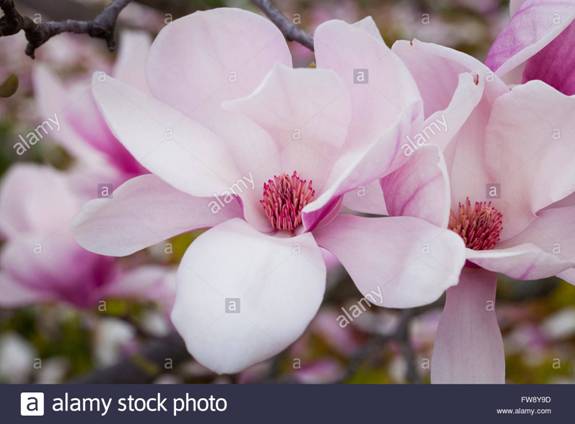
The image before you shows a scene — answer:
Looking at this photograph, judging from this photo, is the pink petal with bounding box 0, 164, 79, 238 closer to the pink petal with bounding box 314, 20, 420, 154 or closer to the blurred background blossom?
the blurred background blossom

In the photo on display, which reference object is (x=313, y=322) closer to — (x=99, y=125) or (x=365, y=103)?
(x=99, y=125)

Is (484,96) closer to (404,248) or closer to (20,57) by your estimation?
(404,248)

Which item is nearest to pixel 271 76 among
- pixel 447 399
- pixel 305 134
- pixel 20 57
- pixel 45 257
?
pixel 305 134

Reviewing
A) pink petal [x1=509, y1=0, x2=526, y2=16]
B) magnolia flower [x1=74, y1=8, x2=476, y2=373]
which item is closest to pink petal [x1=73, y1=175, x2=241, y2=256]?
magnolia flower [x1=74, y1=8, x2=476, y2=373]

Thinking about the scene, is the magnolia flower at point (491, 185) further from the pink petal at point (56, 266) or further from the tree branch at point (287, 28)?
the pink petal at point (56, 266)

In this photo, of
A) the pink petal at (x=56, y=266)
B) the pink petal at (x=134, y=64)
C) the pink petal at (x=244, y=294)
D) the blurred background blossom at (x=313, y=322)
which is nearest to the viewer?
the pink petal at (x=244, y=294)

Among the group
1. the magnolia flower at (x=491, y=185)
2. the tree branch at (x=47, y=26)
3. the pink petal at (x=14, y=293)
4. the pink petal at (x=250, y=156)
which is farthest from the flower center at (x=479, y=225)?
the pink petal at (x=14, y=293)

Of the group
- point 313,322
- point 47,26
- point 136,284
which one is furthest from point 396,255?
point 313,322
